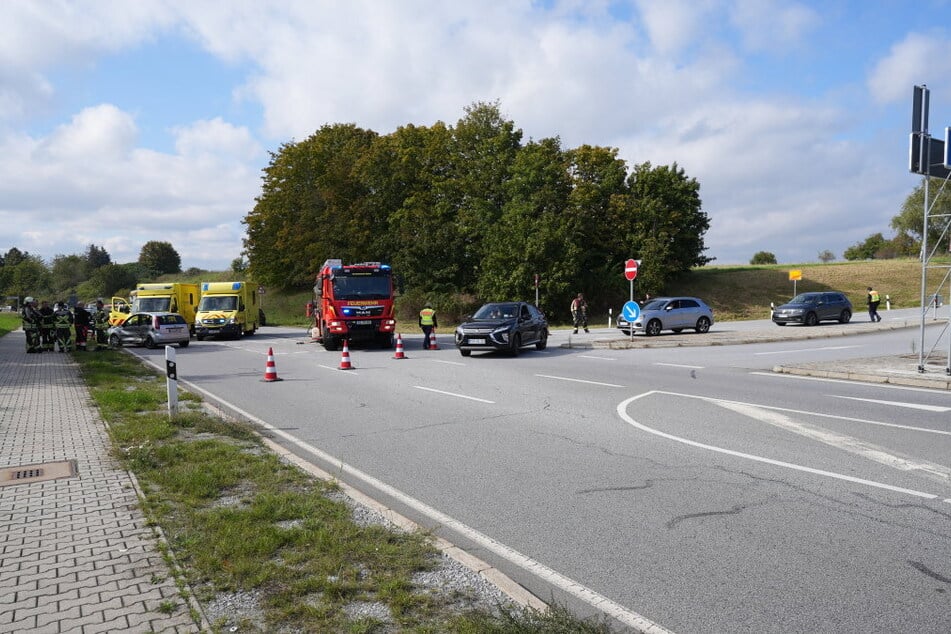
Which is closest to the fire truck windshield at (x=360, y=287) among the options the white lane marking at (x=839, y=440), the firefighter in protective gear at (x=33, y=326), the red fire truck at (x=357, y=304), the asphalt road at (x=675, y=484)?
the red fire truck at (x=357, y=304)

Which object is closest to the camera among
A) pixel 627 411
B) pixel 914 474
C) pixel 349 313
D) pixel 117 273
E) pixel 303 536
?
pixel 303 536

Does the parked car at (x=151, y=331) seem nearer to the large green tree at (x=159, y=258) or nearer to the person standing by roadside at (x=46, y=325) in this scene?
the person standing by roadside at (x=46, y=325)

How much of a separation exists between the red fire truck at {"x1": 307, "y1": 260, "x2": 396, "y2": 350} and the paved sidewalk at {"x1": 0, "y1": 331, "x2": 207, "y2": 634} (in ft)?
46.1

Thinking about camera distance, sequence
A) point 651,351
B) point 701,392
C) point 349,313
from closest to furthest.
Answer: point 701,392 → point 651,351 → point 349,313

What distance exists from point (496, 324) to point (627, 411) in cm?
1009

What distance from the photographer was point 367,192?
181 ft

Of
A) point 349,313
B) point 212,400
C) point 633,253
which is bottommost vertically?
point 212,400

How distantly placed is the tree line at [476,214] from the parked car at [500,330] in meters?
22.7

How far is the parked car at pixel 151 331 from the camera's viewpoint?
2623cm

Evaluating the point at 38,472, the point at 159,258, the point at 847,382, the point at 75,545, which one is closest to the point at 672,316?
the point at 847,382

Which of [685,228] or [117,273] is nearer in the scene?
[685,228]

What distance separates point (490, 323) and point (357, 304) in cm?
540

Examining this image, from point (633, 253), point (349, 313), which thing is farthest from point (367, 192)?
point (349, 313)

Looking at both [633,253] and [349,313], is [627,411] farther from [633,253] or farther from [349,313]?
[633,253]
